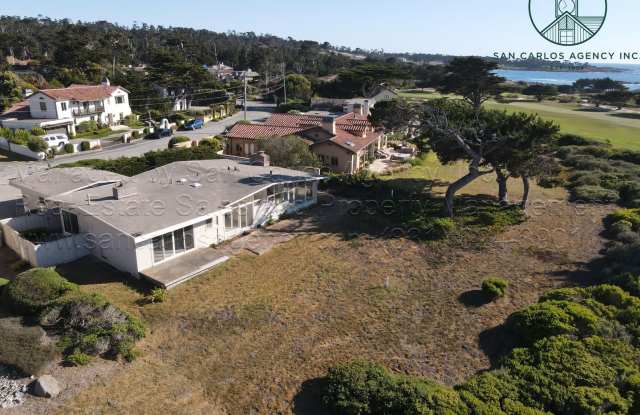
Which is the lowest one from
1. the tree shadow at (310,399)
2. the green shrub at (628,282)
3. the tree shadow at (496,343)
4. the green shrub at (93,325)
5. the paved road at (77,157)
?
Answer: the tree shadow at (310,399)

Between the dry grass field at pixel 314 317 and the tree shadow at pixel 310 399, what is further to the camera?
the dry grass field at pixel 314 317

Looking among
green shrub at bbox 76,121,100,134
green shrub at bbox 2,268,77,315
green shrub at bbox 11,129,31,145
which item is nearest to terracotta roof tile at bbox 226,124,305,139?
green shrub at bbox 11,129,31,145

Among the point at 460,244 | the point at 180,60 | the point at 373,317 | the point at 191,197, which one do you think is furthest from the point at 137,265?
the point at 180,60

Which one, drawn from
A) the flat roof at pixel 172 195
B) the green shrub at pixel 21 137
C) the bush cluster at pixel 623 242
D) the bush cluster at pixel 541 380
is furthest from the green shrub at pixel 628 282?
the green shrub at pixel 21 137

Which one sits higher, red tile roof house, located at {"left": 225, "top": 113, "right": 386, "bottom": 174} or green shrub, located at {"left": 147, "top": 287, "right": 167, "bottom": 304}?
red tile roof house, located at {"left": 225, "top": 113, "right": 386, "bottom": 174}

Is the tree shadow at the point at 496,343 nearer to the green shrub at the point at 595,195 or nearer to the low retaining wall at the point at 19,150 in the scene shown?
the green shrub at the point at 595,195

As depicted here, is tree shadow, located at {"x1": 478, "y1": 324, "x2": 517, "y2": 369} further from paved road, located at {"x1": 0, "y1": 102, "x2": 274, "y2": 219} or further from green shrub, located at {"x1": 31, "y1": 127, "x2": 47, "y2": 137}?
green shrub, located at {"x1": 31, "y1": 127, "x2": 47, "y2": 137}

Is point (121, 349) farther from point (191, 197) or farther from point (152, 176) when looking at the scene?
point (152, 176)
